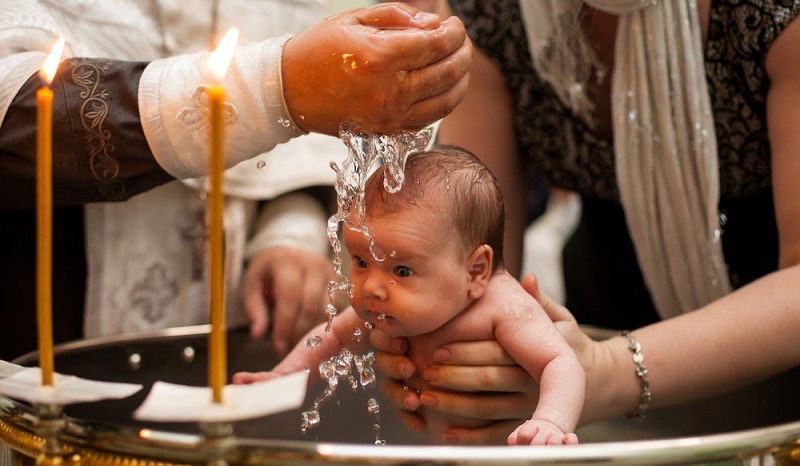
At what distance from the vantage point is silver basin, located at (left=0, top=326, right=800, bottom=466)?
438 mm

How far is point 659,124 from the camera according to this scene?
0.88 metres

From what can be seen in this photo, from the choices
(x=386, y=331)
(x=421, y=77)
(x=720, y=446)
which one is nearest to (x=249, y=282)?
(x=386, y=331)

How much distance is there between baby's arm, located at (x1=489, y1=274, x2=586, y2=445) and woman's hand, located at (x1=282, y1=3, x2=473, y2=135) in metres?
0.17

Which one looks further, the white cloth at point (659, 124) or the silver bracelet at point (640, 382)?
the white cloth at point (659, 124)

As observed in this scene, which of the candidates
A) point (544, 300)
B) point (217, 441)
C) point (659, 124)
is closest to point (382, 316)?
point (544, 300)

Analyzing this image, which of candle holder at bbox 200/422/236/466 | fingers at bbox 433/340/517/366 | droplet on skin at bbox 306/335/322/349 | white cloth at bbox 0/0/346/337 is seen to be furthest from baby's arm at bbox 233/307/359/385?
candle holder at bbox 200/422/236/466

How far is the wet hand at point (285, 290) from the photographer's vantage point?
92 cm

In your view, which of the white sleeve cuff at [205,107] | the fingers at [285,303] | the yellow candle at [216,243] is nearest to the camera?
the yellow candle at [216,243]

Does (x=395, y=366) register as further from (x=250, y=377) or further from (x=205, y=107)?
(x=205, y=107)

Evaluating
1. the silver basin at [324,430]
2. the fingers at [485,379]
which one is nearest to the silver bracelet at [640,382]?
the silver basin at [324,430]

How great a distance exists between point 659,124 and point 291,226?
Result: 44 cm

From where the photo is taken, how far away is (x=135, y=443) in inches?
18.1

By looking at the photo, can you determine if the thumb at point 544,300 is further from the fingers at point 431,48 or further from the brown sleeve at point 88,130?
the brown sleeve at point 88,130

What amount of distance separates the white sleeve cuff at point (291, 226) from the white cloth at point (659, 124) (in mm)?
334
